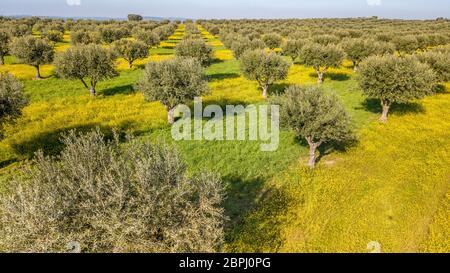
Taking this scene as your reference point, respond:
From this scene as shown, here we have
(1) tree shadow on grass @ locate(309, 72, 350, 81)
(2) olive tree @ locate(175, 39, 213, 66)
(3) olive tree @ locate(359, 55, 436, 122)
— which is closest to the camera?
(3) olive tree @ locate(359, 55, 436, 122)

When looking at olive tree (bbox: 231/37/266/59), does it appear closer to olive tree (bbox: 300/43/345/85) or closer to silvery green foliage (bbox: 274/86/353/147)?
olive tree (bbox: 300/43/345/85)

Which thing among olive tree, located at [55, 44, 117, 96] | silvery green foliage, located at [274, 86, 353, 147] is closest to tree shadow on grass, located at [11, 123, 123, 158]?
olive tree, located at [55, 44, 117, 96]

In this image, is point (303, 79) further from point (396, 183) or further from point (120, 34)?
point (120, 34)

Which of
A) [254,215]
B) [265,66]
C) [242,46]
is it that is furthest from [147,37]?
[254,215]

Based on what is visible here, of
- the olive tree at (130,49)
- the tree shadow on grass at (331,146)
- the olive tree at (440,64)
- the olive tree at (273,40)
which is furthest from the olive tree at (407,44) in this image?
the olive tree at (130,49)

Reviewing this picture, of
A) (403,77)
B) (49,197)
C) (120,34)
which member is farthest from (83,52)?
(120,34)
